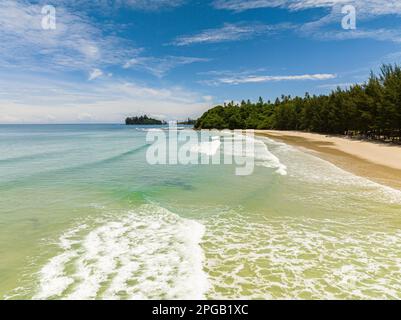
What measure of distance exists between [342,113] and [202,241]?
64.2m

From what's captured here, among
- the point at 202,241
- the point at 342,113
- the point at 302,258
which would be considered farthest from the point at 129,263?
the point at 342,113

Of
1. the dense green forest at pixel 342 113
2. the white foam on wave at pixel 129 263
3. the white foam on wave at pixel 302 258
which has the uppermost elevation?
the dense green forest at pixel 342 113

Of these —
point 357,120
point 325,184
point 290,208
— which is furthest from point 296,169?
point 357,120

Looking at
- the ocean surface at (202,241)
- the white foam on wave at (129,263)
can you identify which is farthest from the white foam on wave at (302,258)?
the white foam on wave at (129,263)

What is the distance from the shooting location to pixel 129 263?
822 centimetres

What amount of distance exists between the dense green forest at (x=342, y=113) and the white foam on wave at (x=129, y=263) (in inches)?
1635

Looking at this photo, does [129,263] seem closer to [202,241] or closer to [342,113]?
[202,241]

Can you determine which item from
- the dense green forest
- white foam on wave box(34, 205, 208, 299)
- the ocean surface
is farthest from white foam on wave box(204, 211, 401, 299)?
the dense green forest

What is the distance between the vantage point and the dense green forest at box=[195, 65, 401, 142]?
42719mm

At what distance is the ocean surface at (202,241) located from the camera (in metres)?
6.90

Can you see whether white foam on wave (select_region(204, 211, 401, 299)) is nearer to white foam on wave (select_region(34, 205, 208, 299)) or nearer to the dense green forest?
white foam on wave (select_region(34, 205, 208, 299))

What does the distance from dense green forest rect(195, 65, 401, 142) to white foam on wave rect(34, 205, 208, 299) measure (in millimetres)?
41520

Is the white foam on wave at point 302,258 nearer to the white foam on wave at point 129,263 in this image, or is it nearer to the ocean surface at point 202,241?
the ocean surface at point 202,241
